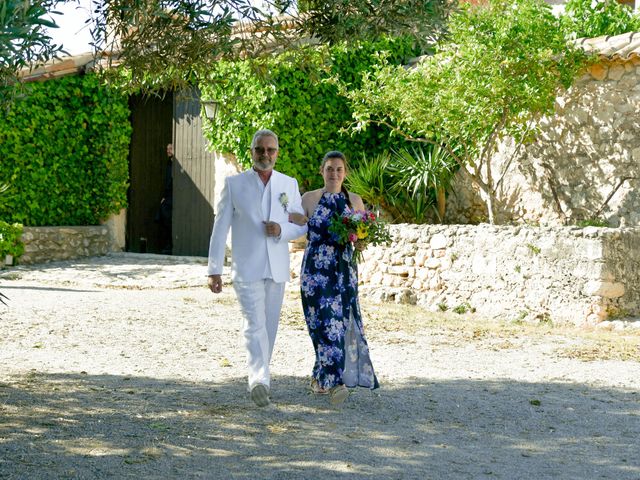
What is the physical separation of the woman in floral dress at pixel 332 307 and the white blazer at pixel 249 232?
0.22 metres

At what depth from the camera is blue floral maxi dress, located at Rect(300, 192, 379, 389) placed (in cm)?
615

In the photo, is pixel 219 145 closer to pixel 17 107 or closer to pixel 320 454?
pixel 17 107

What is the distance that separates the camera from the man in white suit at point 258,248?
234 inches

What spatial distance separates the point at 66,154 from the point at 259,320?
11.3 meters

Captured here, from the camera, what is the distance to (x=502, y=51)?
10.8 metres

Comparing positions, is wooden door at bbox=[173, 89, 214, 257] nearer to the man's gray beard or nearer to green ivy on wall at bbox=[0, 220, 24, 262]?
green ivy on wall at bbox=[0, 220, 24, 262]

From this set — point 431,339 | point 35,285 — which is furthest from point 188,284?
point 431,339

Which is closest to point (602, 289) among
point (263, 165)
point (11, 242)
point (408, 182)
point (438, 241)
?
point (438, 241)

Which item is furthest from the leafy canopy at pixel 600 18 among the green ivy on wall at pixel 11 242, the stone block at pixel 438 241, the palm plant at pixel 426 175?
the green ivy on wall at pixel 11 242

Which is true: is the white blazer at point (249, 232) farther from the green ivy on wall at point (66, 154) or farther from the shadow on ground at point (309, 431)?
the green ivy on wall at point (66, 154)

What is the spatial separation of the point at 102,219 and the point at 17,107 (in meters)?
2.66

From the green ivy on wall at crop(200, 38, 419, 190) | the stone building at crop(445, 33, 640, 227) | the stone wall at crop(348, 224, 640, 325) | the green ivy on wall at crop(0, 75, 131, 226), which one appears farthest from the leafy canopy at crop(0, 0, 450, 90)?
the green ivy on wall at crop(0, 75, 131, 226)

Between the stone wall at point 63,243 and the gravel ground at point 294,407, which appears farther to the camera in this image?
the stone wall at point 63,243

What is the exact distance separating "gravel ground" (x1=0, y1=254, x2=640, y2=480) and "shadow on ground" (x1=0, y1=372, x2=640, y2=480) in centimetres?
1
